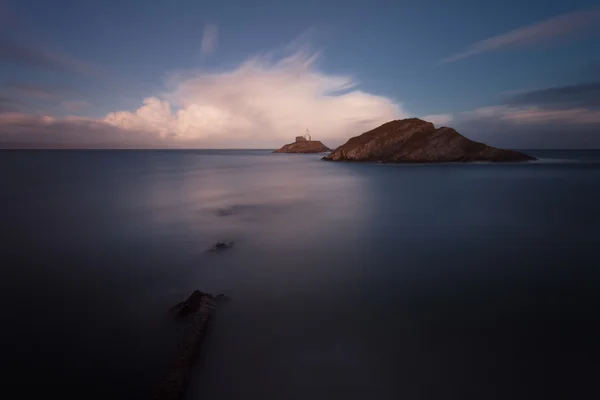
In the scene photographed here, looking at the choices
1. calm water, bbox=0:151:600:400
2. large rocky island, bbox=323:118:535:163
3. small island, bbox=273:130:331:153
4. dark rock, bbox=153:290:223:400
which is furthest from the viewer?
small island, bbox=273:130:331:153

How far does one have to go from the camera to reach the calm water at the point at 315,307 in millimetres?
5051

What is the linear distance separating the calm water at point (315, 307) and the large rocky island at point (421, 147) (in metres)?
60.3

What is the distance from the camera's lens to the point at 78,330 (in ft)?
20.8

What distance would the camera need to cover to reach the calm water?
5.05 m

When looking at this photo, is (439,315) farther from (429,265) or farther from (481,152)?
(481,152)

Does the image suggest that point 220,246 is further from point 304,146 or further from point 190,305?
point 304,146

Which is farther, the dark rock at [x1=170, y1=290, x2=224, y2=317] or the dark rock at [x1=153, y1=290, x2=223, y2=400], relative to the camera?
the dark rock at [x1=170, y1=290, x2=224, y2=317]

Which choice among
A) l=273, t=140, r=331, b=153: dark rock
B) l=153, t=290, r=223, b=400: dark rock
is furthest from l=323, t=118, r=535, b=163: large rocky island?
l=273, t=140, r=331, b=153: dark rock

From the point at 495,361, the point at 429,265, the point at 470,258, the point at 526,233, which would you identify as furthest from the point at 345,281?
the point at 526,233

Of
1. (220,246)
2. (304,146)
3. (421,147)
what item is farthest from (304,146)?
(220,246)

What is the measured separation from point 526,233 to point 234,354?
1529 centimetres

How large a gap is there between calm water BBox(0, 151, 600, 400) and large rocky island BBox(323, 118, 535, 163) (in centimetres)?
6033

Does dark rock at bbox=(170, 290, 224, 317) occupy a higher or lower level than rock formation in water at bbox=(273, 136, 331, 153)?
lower

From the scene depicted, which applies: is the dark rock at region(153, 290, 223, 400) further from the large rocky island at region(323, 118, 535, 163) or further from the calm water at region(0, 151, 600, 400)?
the large rocky island at region(323, 118, 535, 163)
